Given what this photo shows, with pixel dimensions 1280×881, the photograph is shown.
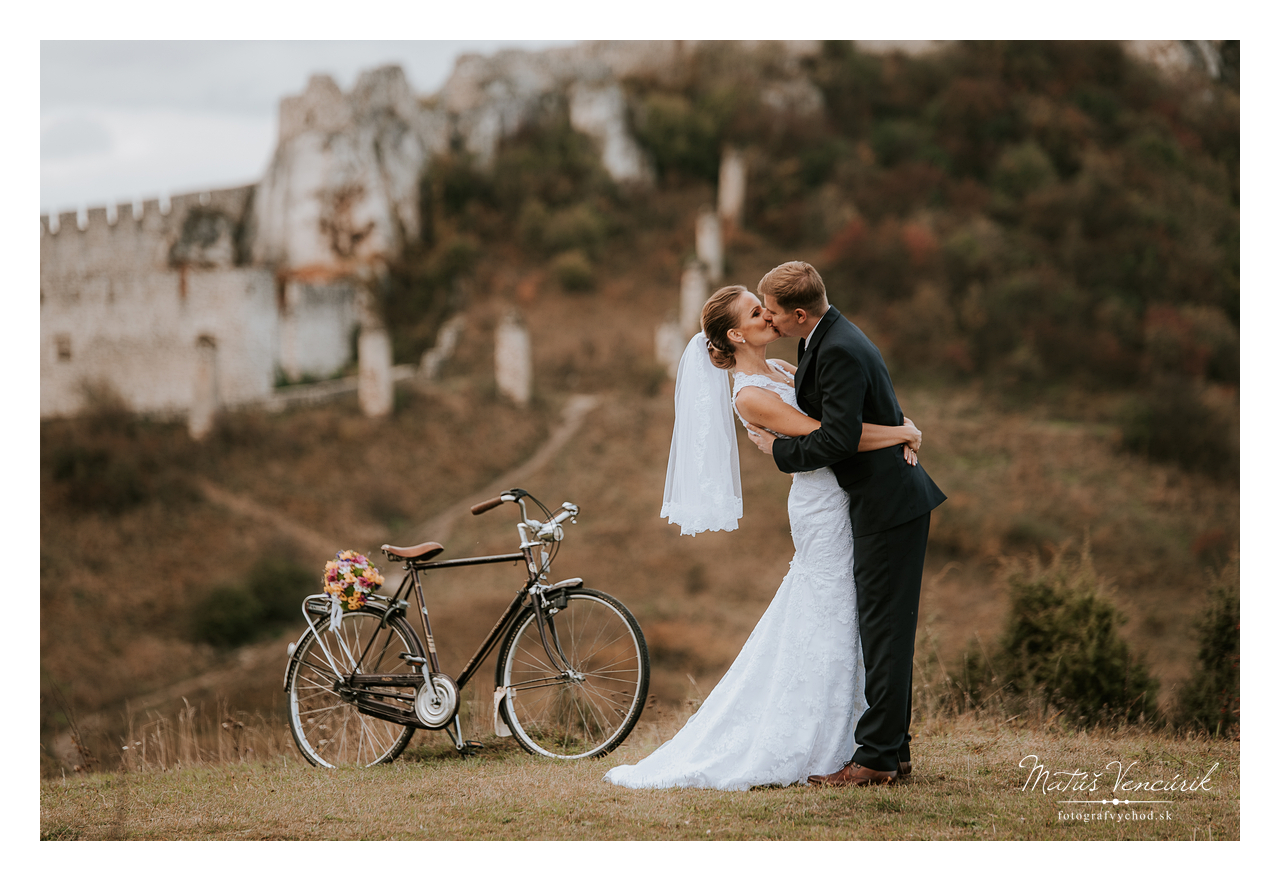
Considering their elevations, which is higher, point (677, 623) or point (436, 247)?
point (436, 247)

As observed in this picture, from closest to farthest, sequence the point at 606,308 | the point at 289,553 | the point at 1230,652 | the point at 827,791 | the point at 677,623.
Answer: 1. the point at 827,791
2. the point at 1230,652
3. the point at 677,623
4. the point at 289,553
5. the point at 606,308

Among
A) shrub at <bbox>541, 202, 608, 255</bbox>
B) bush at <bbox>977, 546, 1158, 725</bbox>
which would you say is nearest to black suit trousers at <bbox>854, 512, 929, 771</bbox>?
bush at <bbox>977, 546, 1158, 725</bbox>

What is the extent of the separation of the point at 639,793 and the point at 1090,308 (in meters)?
33.0

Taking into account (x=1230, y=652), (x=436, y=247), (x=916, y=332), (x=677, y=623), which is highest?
(x=436, y=247)

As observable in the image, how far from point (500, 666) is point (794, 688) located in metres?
1.50

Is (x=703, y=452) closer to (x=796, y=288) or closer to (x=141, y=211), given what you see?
(x=796, y=288)

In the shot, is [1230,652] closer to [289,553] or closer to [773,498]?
[773,498]

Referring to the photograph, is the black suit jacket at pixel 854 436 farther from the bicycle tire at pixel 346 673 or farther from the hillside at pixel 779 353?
the hillside at pixel 779 353

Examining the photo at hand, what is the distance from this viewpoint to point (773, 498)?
2317 centimetres

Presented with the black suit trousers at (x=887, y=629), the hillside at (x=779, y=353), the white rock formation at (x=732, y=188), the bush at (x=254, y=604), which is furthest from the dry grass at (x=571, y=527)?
the black suit trousers at (x=887, y=629)

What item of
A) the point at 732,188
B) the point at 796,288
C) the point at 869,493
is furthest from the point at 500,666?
the point at 732,188

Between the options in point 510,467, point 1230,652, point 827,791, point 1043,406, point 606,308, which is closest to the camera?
point 827,791

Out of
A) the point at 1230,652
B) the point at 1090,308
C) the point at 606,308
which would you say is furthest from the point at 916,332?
the point at 1230,652

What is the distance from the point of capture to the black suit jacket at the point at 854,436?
150 inches
